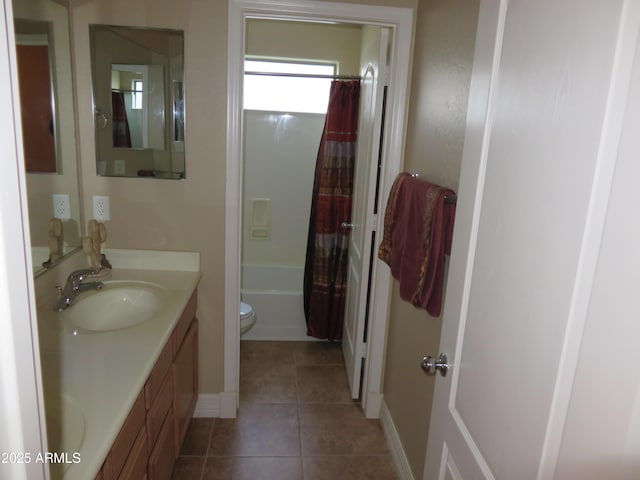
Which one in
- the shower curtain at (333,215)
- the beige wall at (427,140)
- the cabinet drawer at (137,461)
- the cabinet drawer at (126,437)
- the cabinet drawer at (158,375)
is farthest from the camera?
the shower curtain at (333,215)

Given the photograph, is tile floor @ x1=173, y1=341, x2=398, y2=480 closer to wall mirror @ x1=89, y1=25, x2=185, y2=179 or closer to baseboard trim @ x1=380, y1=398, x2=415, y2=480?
baseboard trim @ x1=380, y1=398, x2=415, y2=480

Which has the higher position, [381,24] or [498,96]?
[381,24]

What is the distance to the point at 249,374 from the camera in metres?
2.96

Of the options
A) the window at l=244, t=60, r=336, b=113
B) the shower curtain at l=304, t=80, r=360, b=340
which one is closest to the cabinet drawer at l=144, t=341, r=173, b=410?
the shower curtain at l=304, t=80, r=360, b=340

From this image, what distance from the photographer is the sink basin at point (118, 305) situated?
1822 millimetres

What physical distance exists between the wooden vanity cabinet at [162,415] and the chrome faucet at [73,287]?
15.8 inches

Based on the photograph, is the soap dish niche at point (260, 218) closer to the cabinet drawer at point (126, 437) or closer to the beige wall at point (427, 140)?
the beige wall at point (427, 140)

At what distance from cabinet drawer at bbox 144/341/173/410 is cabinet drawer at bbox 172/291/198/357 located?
72 mm

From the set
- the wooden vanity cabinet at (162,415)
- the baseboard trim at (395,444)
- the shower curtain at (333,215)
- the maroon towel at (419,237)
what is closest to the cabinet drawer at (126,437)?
the wooden vanity cabinet at (162,415)

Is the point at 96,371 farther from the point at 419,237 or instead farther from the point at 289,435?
the point at 289,435

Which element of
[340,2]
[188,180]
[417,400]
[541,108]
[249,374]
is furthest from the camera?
[249,374]

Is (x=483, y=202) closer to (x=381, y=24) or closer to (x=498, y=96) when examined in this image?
(x=498, y=96)

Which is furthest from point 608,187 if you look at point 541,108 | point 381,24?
point 381,24

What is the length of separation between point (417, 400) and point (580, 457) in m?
1.31
